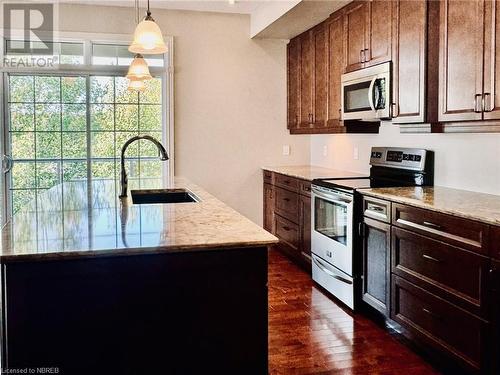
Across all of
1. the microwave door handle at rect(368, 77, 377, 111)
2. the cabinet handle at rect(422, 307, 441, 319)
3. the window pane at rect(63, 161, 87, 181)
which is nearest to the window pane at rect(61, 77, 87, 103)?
the window pane at rect(63, 161, 87, 181)

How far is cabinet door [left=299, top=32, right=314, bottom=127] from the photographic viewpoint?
17.1ft

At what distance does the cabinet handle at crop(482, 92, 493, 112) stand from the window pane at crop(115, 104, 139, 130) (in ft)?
12.5

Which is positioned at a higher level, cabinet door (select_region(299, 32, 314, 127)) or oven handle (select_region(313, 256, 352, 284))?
cabinet door (select_region(299, 32, 314, 127))

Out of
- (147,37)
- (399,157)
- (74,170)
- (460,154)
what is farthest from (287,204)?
(147,37)

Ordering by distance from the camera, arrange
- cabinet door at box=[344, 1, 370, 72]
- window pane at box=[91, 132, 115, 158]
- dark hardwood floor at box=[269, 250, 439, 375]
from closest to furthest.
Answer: dark hardwood floor at box=[269, 250, 439, 375], cabinet door at box=[344, 1, 370, 72], window pane at box=[91, 132, 115, 158]

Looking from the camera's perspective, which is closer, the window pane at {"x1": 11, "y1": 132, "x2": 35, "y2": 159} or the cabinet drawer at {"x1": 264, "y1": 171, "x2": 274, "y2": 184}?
the window pane at {"x1": 11, "y1": 132, "x2": 35, "y2": 159}

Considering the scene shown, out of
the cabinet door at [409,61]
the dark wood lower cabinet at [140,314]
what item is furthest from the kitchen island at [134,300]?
the cabinet door at [409,61]

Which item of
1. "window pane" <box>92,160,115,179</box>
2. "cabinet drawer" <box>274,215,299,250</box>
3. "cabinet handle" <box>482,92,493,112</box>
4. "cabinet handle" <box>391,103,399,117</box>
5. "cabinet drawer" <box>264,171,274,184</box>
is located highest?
"cabinet handle" <box>391,103,399,117</box>

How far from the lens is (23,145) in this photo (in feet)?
17.3

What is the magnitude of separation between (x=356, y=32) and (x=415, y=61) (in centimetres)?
98

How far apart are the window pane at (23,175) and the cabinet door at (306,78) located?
3005 mm

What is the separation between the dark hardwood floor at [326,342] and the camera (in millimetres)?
2754
